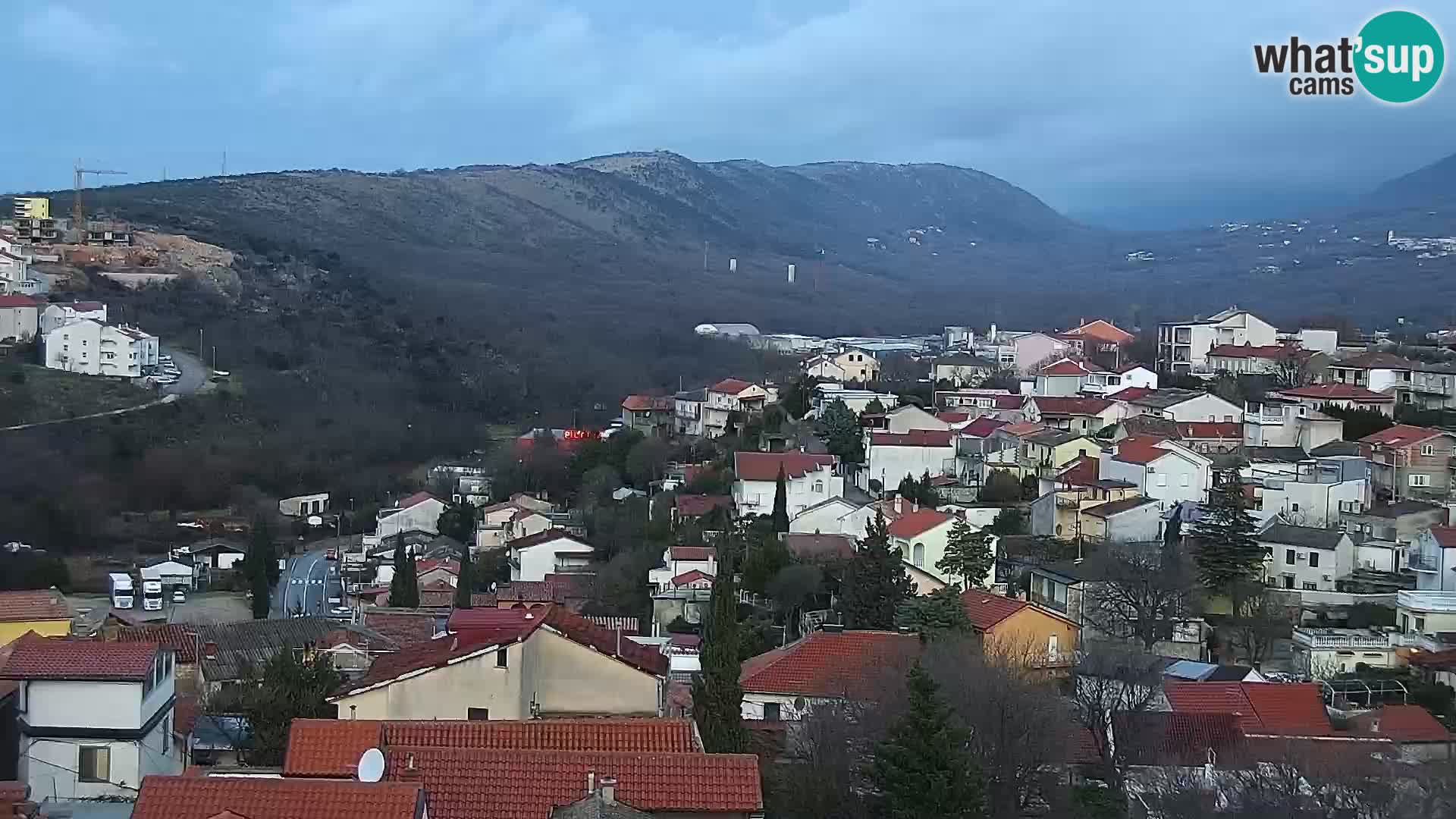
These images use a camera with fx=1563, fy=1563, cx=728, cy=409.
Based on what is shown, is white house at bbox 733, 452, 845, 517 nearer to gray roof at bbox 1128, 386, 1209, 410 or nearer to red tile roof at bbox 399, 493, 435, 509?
gray roof at bbox 1128, 386, 1209, 410

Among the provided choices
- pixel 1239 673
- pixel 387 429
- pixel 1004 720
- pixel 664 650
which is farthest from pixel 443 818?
pixel 387 429

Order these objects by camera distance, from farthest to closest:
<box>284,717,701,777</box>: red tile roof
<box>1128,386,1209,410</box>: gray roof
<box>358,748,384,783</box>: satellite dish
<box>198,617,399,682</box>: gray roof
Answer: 1. <box>1128,386,1209,410</box>: gray roof
2. <box>198,617,399,682</box>: gray roof
3. <box>284,717,701,777</box>: red tile roof
4. <box>358,748,384,783</box>: satellite dish

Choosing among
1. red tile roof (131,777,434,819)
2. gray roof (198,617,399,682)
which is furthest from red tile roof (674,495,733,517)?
red tile roof (131,777,434,819)

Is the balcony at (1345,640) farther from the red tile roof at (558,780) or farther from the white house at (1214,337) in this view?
the white house at (1214,337)

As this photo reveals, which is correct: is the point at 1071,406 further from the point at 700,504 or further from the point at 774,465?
the point at 700,504

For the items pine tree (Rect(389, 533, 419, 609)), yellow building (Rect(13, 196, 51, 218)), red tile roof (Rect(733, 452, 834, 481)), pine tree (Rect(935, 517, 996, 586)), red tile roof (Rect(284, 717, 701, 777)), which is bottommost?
pine tree (Rect(389, 533, 419, 609))

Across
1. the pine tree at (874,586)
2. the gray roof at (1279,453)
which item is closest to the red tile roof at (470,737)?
the pine tree at (874,586)
